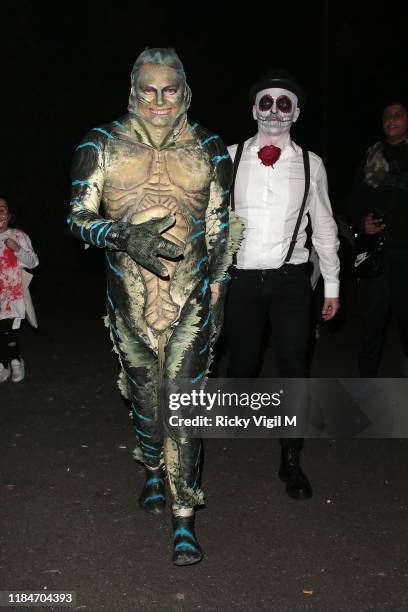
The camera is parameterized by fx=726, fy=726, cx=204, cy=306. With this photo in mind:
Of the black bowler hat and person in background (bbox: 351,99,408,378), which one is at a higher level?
the black bowler hat

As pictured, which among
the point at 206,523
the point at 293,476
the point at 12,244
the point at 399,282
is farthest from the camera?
the point at 12,244

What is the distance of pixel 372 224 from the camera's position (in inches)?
196

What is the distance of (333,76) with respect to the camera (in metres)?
24.8

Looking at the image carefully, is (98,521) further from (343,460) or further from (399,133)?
(399,133)

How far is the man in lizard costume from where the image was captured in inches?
125

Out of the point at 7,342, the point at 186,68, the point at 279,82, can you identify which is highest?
the point at 186,68

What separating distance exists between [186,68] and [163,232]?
20.3 meters

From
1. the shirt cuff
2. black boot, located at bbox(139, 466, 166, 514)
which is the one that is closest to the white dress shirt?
the shirt cuff

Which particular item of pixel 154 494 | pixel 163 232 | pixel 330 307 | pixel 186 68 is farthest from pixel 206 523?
pixel 186 68

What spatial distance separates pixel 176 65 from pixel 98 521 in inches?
90.7

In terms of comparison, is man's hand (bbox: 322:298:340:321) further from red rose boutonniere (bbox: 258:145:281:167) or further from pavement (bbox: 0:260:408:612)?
pavement (bbox: 0:260:408:612)

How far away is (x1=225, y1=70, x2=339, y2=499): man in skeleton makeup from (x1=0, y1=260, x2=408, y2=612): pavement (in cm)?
38

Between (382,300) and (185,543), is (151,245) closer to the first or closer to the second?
(185,543)

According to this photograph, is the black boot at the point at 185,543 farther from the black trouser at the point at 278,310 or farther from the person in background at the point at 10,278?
the person in background at the point at 10,278
